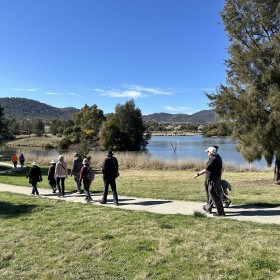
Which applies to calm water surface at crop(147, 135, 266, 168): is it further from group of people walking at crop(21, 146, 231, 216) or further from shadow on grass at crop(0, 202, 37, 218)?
shadow on grass at crop(0, 202, 37, 218)

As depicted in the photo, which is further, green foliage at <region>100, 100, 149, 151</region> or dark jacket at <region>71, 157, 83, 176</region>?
green foliage at <region>100, 100, 149, 151</region>

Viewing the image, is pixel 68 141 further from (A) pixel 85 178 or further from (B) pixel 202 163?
(A) pixel 85 178

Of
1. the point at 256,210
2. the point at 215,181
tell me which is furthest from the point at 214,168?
the point at 256,210

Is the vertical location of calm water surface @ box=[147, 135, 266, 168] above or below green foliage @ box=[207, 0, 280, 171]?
below

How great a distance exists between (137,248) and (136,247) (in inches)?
1.6

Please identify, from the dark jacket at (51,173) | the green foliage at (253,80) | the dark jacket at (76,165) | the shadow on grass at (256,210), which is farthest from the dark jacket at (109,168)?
the green foliage at (253,80)

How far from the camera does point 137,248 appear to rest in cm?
636

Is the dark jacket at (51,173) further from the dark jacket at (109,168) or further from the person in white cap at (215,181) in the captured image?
the person in white cap at (215,181)

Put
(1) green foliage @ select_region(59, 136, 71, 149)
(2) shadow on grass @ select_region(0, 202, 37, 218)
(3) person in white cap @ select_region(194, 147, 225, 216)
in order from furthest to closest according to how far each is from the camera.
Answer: (1) green foliage @ select_region(59, 136, 71, 149), (2) shadow on grass @ select_region(0, 202, 37, 218), (3) person in white cap @ select_region(194, 147, 225, 216)

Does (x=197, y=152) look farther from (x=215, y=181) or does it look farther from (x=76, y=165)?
(x=215, y=181)

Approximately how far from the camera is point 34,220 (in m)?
8.91

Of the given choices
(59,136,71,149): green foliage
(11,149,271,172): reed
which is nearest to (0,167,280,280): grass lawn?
(11,149,271,172): reed

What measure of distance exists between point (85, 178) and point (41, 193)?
352 cm

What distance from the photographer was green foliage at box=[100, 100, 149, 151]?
65625 mm
